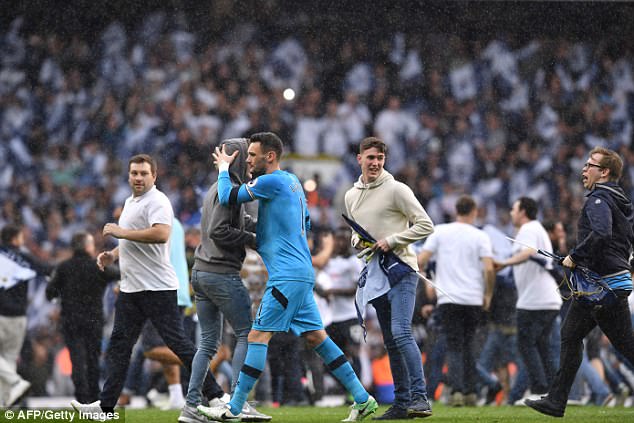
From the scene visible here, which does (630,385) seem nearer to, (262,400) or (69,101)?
(262,400)

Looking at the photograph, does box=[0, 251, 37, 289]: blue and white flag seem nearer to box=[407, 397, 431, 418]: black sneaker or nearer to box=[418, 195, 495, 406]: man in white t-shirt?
box=[418, 195, 495, 406]: man in white t-shirt

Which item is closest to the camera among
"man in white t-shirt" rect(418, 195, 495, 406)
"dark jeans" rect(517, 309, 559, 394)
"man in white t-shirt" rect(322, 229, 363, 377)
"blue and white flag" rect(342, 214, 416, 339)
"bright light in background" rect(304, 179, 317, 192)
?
"blue and white flag" rect(342, 214, 416, 339)

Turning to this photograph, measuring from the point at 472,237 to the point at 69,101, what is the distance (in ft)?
33.4

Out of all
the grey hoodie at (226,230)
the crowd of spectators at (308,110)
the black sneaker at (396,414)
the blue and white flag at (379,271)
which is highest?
the crowd of spectators at (308,110)

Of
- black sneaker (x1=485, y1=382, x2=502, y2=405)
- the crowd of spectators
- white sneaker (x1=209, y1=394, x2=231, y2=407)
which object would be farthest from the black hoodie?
the crowd of spectators

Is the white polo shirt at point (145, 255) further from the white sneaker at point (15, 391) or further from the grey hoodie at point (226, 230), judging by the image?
Answer: the white sneaker at point (15, 391)

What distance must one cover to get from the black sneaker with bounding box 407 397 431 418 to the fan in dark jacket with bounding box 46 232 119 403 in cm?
412

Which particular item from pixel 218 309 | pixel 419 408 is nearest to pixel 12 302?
pixel 218 309

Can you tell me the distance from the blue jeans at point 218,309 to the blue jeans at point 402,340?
1.09 metres

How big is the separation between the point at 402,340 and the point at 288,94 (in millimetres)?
12450

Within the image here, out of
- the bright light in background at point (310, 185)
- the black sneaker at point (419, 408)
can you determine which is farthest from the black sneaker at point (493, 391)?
the bright light in background at point (310, 185)

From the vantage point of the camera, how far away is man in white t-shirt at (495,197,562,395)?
11.2 m

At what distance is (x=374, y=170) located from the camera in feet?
27.9

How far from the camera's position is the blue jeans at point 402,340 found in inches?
319
